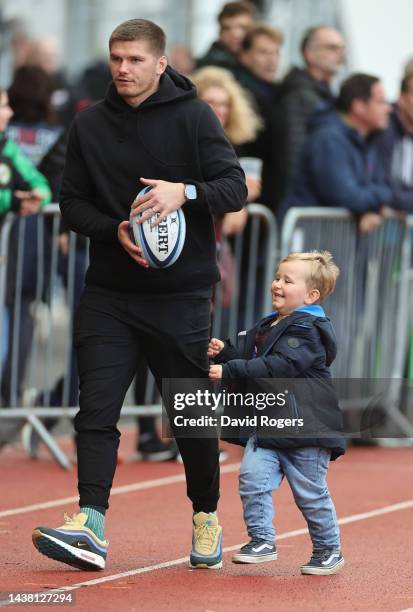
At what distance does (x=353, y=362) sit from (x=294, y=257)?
5055mm

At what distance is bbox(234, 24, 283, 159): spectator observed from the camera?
1223 cm

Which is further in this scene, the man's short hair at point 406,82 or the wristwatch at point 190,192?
the man's short hair at point 406,82

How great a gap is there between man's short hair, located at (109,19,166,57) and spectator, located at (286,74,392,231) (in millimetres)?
4498

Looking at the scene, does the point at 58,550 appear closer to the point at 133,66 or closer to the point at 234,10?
the point at 133,66

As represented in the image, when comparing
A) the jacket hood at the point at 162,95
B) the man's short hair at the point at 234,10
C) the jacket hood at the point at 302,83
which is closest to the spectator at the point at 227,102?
the jacket hood at the point at 302,83

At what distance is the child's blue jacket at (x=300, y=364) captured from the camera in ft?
22.7

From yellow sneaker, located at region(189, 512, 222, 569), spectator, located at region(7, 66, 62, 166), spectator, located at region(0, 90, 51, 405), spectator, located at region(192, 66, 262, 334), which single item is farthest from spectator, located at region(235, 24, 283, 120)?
yellow sneaker, located at region(189, 512, 222, 569)

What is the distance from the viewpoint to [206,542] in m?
7.29

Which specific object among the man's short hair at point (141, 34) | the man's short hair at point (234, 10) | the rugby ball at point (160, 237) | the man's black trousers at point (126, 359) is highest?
the man's short hair at point (234, 10)

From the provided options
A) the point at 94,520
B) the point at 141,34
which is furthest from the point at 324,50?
the point at 94,520

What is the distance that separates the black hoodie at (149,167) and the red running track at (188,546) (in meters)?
1.21

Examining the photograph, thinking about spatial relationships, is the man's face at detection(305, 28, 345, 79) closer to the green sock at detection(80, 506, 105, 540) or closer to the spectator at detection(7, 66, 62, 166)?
the spectator at detection(7, 66, 62, 166)

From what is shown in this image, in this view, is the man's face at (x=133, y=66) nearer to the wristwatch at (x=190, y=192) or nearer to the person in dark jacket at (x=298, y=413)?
the wristwatch at (x=190, y=192)

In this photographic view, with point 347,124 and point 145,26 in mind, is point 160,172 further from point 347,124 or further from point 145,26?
point 347,124
